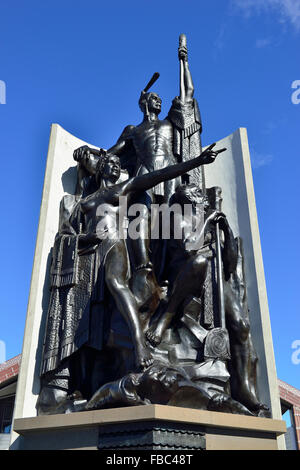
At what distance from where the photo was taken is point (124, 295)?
514cm

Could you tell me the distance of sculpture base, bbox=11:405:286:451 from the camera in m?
4.04

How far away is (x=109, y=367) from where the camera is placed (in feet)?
17.5

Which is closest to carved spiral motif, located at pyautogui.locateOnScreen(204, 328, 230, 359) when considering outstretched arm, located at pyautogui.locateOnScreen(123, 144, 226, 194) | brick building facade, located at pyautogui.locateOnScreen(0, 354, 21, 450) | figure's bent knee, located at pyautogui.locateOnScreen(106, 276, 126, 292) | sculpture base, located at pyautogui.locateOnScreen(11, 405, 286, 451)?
sculpture base, located at pyautogui.locateOnScreen(11, 405, 286, 451)

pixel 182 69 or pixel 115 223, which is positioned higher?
pixel 182 69

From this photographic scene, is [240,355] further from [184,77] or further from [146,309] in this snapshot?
[184,77]

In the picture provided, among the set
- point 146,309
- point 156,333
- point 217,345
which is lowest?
point 217,345

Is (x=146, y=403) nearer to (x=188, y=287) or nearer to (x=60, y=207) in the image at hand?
(x=188, y=287)

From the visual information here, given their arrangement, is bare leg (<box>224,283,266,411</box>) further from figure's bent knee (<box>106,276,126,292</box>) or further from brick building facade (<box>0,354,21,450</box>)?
brick building facade (<box>0,354,21,450</box>)

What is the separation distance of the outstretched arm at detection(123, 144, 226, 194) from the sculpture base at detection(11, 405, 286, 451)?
298cm

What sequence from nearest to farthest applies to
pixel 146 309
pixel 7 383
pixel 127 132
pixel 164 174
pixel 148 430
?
pixel 148 430, pixel 146 309, pixel 164 174, pixel 127 132, pixel 7 383

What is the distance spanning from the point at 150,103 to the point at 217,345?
451cm

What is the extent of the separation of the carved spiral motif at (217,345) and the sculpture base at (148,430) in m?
0.71

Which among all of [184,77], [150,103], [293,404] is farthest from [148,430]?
[293,404]

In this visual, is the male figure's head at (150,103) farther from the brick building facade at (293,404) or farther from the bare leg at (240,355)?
the brick building facade at (293,404)
